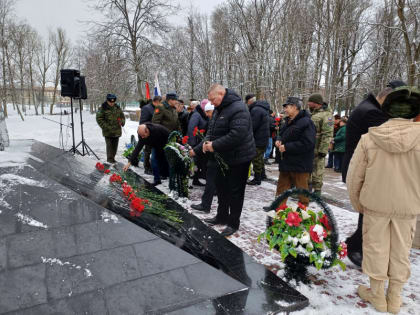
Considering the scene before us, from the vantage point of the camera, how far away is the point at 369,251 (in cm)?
222

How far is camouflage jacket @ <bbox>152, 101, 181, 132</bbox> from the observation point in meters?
6.17

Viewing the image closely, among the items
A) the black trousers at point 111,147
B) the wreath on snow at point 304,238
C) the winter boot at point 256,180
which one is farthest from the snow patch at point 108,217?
the black trousers at point 111,147

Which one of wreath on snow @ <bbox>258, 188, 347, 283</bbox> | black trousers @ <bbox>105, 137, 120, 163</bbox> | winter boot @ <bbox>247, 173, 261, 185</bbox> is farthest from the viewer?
black trousers @ <bbox>105, 137, 120, 163</bbox>

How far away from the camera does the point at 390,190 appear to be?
6.76ft

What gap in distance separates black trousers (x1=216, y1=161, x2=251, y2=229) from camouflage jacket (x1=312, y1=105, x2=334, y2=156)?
2.35 metres

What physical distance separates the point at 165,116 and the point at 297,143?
318 centimetres

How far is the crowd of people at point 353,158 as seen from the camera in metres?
2.05

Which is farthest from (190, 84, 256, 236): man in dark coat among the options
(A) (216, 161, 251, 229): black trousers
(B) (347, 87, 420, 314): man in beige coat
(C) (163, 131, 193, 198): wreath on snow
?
(B) (347, 87, 420, 314): man in beige coat

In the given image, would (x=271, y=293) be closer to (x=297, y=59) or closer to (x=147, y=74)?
(x=297, y=59)

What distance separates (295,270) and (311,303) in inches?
12.1

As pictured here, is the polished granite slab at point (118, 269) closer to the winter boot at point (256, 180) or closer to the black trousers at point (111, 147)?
the winter boot at point (256, 180)

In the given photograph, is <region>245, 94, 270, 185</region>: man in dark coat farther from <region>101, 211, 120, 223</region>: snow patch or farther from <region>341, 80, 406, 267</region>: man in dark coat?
<region>101, 211, 120, 223</region>: snow patch

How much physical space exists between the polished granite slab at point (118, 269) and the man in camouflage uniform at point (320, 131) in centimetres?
335

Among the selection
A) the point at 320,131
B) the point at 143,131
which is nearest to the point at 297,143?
the point at 320,131
